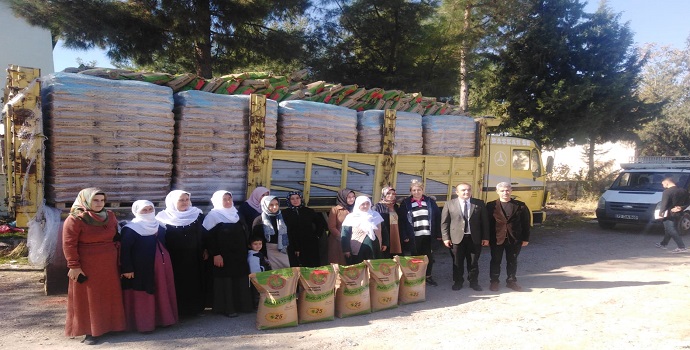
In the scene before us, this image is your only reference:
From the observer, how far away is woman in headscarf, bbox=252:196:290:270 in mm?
5383

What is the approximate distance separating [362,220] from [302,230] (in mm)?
781

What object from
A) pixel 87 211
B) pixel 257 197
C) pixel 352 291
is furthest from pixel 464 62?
pixel 87 211

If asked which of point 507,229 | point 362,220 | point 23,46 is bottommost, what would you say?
point 507,229

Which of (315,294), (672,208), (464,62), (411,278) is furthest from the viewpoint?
(464,62)

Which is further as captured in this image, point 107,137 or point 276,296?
point 107,137

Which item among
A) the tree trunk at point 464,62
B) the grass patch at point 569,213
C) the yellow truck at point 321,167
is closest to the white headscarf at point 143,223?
the yellow truck at point 321,167

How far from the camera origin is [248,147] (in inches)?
241

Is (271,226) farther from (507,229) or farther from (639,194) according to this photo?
(639,194)

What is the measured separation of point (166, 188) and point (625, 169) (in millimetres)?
12095

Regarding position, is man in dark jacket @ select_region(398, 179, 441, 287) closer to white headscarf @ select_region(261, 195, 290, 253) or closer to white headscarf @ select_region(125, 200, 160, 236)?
white headscarf @ select_region(261, 195, 290, 253)

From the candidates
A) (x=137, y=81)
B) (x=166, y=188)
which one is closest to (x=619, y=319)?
(x=166, y=188)

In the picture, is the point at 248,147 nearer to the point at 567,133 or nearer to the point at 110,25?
the point at 110,25

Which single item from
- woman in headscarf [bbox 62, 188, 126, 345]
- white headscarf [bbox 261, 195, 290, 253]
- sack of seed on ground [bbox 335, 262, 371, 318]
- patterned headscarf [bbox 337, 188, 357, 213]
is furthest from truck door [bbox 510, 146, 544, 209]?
woman in headscarf [bbox 62, 188, 126, 345]

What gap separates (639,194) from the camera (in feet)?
38.2
